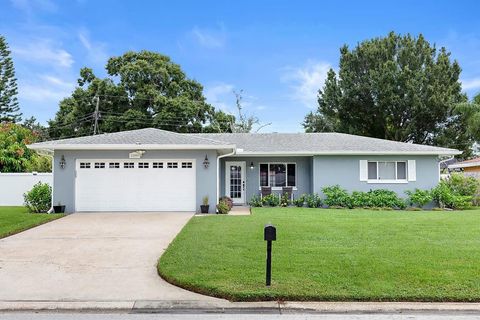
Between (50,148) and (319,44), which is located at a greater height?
(319,44)

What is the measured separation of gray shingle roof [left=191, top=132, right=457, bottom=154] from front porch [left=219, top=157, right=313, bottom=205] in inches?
26.8

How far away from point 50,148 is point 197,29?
8900 mm

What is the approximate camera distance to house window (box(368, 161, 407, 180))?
57.2 ft

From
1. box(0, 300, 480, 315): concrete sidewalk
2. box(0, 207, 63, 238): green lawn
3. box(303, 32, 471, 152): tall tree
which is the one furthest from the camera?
box(303, 32, 471, 152): tall tree

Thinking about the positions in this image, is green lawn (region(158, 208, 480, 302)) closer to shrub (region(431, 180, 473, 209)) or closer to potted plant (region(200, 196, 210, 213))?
potted plant (region(200, 196, 210, 213))

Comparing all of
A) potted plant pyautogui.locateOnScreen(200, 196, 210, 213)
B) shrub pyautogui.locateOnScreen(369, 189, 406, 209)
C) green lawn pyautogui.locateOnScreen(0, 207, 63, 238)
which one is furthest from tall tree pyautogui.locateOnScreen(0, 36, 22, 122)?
shrub pyautogui.locateOnScreen(369, 189, 406, 209)

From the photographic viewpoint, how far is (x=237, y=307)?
16.0 feet

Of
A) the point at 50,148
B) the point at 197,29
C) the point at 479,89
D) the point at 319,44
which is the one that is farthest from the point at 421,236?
the point at 479,89

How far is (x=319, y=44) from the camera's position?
72.4 feet

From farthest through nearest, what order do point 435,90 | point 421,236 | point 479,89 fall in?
point 435,90 < point 479,89 < point 421,236

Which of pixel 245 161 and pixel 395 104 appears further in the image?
pixel 395 104

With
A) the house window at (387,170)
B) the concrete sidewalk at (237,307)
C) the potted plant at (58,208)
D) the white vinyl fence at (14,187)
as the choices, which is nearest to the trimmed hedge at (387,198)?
the house window at (387,170)

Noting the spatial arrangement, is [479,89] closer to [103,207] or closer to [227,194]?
[227,194]

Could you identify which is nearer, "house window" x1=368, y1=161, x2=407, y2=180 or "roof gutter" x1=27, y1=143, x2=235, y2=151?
"roof gutter" x1=27, y1=143, x2=235, y2=151
